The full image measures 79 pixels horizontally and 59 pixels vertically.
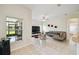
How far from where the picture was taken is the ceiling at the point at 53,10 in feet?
5.93

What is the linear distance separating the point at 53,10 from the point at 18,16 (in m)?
0.77

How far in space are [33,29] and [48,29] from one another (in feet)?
1.13

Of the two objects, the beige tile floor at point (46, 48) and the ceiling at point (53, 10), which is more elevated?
the ceiling at point (53, 10)

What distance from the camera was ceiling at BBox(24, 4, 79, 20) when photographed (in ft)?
5.93

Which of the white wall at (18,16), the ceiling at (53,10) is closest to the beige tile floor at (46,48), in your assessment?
the white wall at (18,16)

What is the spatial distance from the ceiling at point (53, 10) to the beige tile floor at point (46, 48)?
1.74 ft

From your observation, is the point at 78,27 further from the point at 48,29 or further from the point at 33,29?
the point at 33,29

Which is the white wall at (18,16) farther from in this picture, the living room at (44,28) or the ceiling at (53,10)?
the ceiling at (53,10)

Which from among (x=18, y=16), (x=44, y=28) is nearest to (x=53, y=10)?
A: (x=44, y=28)

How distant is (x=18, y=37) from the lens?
2.04 metres

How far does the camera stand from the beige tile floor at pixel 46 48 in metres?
1.88

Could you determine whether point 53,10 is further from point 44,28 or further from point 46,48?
point 46,48
